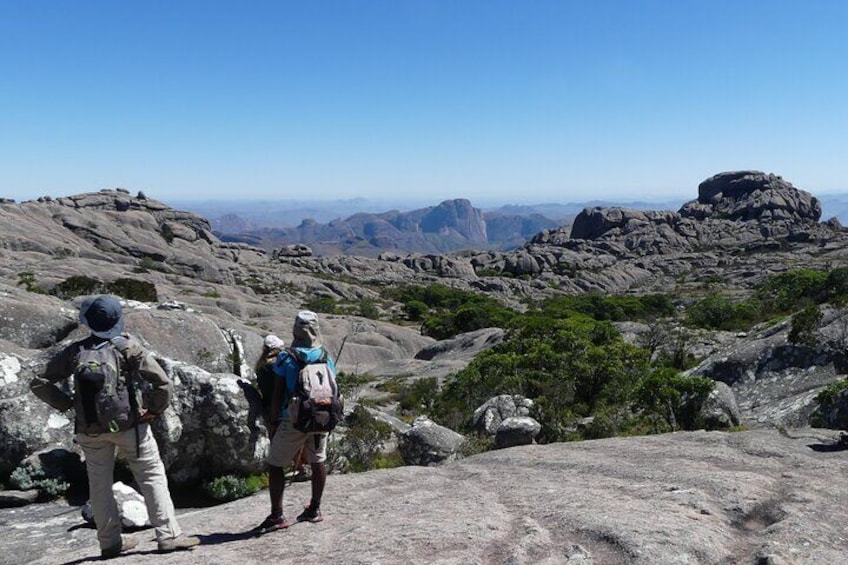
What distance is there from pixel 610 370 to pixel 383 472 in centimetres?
1669

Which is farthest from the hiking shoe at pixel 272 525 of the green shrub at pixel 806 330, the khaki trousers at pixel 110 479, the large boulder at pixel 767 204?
the large boulder at pixel 767 204

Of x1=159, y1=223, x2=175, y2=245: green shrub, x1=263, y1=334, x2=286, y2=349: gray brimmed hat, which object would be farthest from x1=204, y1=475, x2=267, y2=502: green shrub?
x1=159, y1=223, x2=175, y2=245: green shrub

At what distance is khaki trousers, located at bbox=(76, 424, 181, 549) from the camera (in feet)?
21.6

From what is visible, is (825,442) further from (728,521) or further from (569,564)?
(569,564)

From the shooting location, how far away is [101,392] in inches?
247

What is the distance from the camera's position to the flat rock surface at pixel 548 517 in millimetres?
6672

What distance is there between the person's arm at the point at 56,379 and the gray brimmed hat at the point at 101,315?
1.09 feet

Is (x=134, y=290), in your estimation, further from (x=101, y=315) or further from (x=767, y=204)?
(x=767, y=204)

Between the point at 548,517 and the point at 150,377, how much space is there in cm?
521

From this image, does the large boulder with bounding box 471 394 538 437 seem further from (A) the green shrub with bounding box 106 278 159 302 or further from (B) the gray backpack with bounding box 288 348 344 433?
(A) the green shrub with bounding box 106 278 159 302

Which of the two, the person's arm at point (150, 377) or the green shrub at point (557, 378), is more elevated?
the person's arm at point (150, 377)

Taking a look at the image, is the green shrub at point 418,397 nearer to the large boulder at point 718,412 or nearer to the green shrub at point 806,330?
the large boulder at point 718,412

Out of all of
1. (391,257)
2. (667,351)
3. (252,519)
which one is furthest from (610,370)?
(391,257)


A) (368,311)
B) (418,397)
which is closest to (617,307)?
(368,311)
